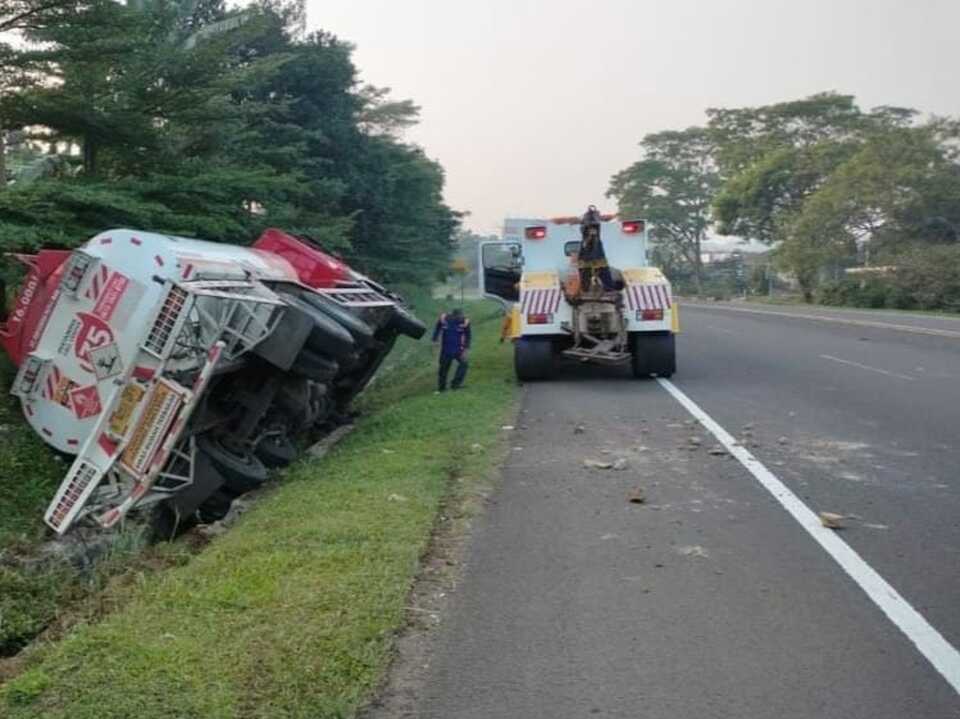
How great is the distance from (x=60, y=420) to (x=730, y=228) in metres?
58.1

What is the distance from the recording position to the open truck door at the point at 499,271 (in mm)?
17453

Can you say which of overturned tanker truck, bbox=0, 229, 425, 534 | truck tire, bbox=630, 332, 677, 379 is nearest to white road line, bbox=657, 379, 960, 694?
overturned tanker truck, bbox=0, 229, 425, 534

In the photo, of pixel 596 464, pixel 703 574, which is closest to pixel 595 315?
pixel 596 464

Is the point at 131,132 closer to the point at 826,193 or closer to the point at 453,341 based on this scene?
the point at 453,341

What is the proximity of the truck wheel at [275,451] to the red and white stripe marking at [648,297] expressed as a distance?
6.33m

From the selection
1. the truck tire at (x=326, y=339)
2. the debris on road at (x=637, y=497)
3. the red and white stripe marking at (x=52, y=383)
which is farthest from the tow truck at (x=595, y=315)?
the red and white stripe marking at (x=52, y=383)

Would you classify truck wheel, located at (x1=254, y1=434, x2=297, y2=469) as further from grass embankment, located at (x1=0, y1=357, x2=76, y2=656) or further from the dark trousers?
the dark trousers

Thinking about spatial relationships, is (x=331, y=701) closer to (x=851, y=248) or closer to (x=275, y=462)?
(x=275, y=462)

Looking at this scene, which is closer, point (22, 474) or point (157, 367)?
point (157, 367)

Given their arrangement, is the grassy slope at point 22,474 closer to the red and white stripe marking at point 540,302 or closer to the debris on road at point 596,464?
the debris on road at point 596,464

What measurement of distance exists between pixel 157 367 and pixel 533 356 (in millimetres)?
7805

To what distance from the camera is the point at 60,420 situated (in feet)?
27.5

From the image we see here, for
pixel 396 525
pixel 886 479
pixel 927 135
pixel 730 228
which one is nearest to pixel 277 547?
pixel 396 525

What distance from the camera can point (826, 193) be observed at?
46.9 meters
